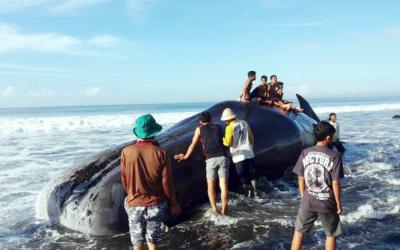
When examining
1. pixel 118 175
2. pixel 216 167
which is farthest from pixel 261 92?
pixel 118 175

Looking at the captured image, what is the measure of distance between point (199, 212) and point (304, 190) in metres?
3.14

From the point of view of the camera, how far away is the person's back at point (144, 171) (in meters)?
4.82

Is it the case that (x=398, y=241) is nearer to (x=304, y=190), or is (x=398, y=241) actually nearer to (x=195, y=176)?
(x=304, y=190)

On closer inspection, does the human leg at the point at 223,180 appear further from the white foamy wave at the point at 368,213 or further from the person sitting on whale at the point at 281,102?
the person sitting on whale at the point at 281,102

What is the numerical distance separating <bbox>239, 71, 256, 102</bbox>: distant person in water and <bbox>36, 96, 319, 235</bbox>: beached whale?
1.82 ft

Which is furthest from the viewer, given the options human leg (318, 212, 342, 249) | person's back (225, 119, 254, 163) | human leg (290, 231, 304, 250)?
person's back (225, 119, 254, 163)

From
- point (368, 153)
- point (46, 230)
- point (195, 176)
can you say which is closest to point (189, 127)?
point (195, 176)

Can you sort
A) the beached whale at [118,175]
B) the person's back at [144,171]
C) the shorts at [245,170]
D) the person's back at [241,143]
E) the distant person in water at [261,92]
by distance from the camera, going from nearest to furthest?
the person's back at [144,171], the beached whale at [118,175], the person's back at [241,143], the shorts at [245,170], the distant person in water at [261,92]

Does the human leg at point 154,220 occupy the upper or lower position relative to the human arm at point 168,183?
lower

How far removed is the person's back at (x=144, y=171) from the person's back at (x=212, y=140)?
115 inches

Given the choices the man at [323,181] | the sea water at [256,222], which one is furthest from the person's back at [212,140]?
the man at [323,181]

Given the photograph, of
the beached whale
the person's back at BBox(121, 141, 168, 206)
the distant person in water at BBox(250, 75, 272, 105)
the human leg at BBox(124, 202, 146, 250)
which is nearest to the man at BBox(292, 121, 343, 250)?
the person's back at BBox(121, 141, 168, 206)

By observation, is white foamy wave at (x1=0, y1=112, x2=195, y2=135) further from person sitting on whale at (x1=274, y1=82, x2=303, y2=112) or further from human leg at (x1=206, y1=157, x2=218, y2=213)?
human leg at (x1=206, y1=157, x2=218, y2=213)

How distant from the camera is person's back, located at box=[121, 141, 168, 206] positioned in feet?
15.8
